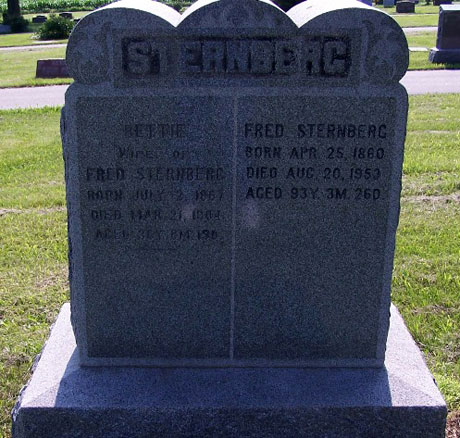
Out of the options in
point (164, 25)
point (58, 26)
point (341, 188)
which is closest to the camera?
point (164, 25)

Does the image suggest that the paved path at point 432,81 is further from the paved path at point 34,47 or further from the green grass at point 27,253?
the paved path at point 34,47

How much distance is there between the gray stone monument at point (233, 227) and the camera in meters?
2.94

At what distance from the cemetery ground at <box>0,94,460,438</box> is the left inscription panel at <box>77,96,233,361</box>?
39.1 inches

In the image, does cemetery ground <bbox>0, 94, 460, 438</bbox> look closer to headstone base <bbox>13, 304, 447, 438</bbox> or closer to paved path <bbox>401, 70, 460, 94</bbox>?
headstone base <bbox>13, 304, 447, 438</bbox>

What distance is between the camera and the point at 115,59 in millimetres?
2947

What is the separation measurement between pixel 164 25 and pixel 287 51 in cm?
57

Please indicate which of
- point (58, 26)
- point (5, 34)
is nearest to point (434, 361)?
point (58, 26)

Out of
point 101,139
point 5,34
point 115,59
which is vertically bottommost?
point 5,34

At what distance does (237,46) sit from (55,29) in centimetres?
2764

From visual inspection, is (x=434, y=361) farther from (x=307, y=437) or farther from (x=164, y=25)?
(x=164, y=25)

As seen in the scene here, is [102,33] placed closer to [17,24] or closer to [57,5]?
[17,24]

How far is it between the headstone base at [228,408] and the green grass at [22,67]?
538 inches

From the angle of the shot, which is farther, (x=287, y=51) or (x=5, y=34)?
(x=5, y=34)

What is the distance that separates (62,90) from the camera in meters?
15.1
